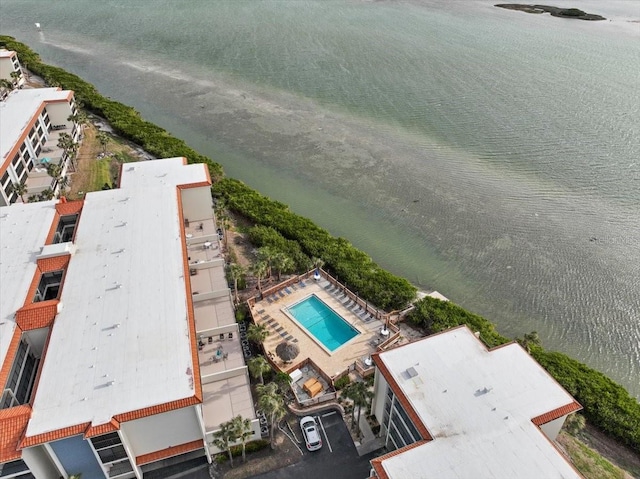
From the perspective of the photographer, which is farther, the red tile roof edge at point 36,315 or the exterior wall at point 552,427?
the red tile roof edge at point 36,315

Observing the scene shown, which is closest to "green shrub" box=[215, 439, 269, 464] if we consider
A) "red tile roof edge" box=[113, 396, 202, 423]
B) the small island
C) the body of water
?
"red tile roof edge" box=[113, 396, 202, 423]

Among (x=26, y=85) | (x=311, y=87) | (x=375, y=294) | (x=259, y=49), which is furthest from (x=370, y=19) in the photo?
(x=375, y=294)

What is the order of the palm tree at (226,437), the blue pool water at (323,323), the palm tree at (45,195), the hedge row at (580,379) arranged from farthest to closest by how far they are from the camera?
the palm tree at (45,195), the blue pool water at (323,323), the hedge row at (580,379), the palm tree at (226,437)

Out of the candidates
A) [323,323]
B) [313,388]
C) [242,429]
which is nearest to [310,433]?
[313,388]

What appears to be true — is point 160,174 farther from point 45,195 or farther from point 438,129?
point 438,129

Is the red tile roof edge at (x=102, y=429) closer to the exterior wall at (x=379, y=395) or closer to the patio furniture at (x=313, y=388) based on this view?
the patio furniture at (x=313, y=388)

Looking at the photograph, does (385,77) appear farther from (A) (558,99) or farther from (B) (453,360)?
(B) (453,360)

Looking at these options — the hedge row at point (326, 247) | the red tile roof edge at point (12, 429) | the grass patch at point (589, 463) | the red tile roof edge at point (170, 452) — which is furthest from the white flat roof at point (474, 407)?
the red tile roof edge at point (12, 429)
